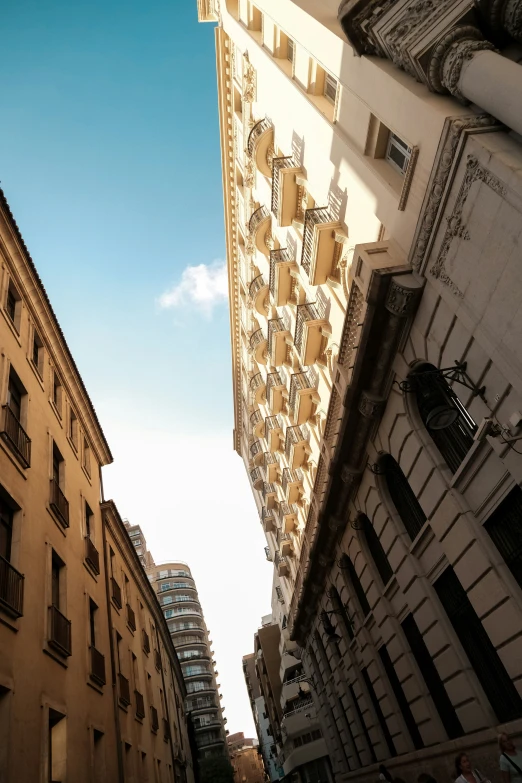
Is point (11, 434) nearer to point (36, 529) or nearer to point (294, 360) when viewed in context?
point (36, 529)

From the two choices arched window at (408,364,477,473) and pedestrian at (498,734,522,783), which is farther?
arched window at (408,364,477,473)

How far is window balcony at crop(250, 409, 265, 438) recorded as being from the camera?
3375 cm

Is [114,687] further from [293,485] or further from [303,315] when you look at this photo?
→ [293,485]

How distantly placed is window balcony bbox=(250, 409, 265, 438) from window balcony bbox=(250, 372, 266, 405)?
162cm

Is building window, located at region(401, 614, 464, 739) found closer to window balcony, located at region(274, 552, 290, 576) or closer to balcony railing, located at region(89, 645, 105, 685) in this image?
balcony railing, located at region(89, 645, 105, 685)

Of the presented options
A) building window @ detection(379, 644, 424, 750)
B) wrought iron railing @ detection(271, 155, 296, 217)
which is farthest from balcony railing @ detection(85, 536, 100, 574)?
wrought iron railing @ detection(271, 155, 296, 217)

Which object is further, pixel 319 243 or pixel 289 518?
pixel 289 518

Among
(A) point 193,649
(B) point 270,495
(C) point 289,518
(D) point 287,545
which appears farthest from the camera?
(A) point 193,649

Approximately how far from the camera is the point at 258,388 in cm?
3166

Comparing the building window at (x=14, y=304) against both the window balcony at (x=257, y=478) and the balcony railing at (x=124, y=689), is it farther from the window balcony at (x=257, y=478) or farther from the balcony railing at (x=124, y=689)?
the window balcony at (x=257, y=478)

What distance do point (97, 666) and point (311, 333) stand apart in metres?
12.5

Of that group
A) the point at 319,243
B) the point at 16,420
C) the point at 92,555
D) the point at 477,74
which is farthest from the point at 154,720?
the point at 477,74

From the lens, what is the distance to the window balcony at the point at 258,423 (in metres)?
33.8

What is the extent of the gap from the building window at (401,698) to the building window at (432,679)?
66.3 inches
